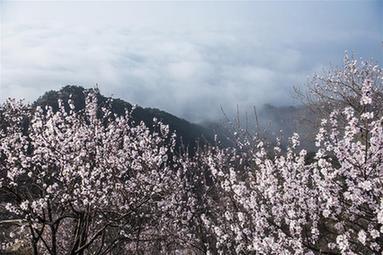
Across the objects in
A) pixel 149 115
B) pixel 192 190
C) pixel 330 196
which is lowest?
pixel 330 196

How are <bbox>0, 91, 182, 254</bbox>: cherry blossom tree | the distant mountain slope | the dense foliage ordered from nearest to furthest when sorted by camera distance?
1. the dense foliage
2. <bbox>0, 91, 182, 254</bbox>: cherry blossom tree
3. the distant mountain slope

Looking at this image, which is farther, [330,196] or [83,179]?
[83,179]

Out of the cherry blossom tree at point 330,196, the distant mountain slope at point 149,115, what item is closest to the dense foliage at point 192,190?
the cherry blossom tree at point 330,196

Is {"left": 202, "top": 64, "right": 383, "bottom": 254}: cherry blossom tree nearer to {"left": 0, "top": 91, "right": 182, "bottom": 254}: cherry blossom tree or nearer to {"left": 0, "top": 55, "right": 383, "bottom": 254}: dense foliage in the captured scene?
{"left": 0, "top": 55, "right": 383, "bottom": 254}: dense foliage

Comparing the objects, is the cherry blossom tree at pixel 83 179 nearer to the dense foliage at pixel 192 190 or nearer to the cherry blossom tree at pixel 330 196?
the dense foliage at pixel 192 190

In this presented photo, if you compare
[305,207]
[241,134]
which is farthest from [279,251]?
[241,134]

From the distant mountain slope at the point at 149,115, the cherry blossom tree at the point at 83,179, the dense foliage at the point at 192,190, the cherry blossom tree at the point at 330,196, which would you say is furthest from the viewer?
the distant mountain slope at the point at 149,115

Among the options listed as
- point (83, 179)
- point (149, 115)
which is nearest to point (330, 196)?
point (83, 179)

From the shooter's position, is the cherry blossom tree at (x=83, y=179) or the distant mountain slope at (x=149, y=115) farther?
the distant mountain slope at (x=149, y=115)

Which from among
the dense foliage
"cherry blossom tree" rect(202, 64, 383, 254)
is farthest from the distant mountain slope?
"cherry blossom tree" rect(202, 64, 383, 254)

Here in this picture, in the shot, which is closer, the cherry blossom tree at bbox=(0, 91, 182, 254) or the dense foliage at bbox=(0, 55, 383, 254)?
the dense foliage at bbox=(0, 55, 383, 254)

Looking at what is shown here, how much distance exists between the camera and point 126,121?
16516mm

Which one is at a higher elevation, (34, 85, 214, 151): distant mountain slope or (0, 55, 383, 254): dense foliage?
(34, 85, 214, 151): distant mountain slope

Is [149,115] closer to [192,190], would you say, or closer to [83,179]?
[192,190]
